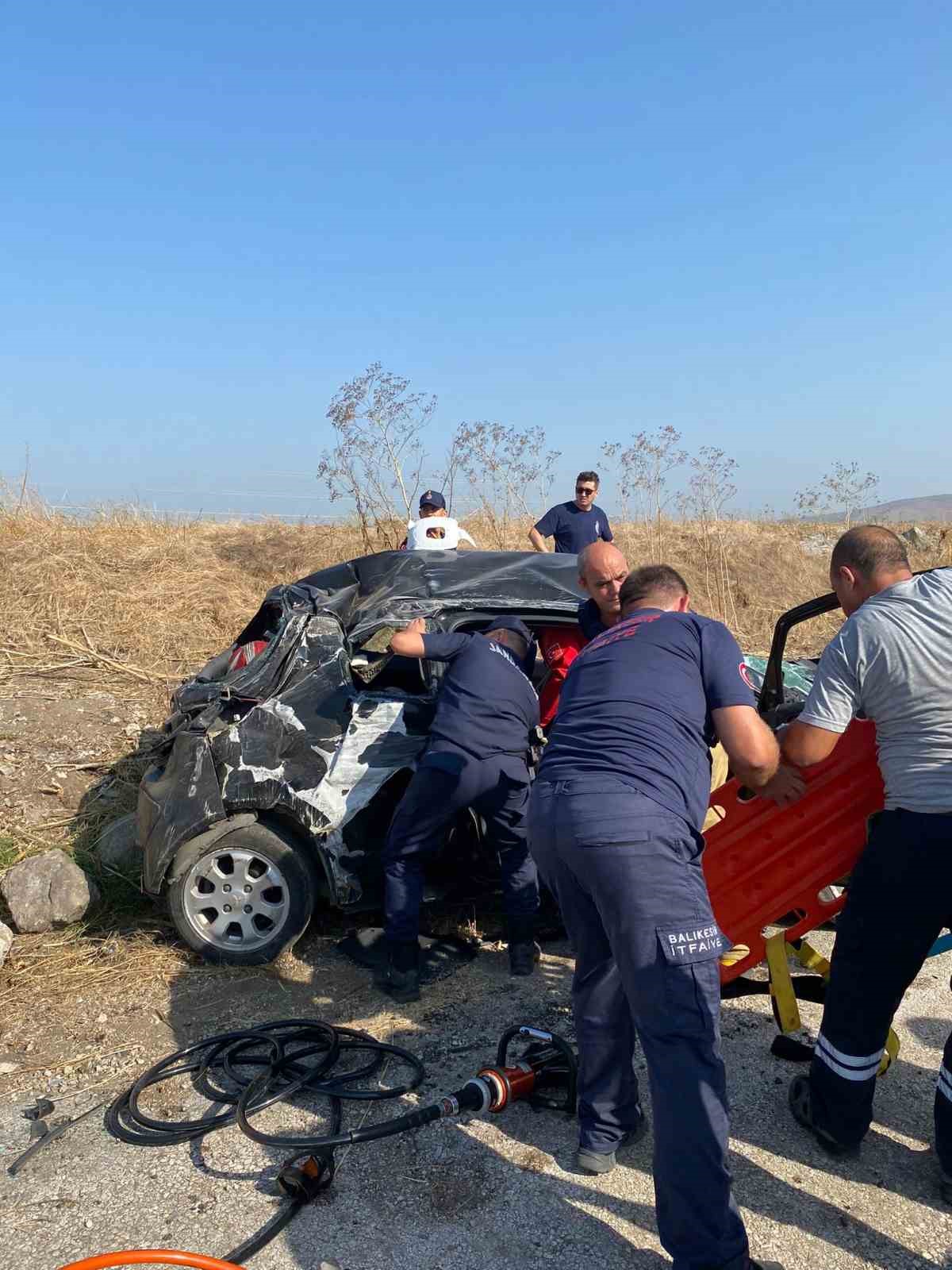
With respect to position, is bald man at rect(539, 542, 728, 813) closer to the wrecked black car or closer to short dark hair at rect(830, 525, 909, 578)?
the wrecked black car

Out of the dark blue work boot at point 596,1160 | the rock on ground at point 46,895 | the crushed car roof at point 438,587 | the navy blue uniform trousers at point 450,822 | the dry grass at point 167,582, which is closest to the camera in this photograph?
the dark blue work boot at point 596,1160

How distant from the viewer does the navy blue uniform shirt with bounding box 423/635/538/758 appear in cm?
395

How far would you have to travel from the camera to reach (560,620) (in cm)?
449

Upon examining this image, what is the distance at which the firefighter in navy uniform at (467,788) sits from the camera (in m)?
3.92

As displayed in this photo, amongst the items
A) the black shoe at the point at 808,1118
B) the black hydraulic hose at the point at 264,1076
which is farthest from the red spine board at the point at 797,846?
the black hydraulic hose at the point at 264,1076

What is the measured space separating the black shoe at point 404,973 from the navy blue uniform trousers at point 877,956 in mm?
1657

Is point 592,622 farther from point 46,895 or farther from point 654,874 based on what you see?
point 46,895

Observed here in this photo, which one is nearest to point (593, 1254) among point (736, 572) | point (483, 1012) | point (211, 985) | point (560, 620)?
point (483, 1012)

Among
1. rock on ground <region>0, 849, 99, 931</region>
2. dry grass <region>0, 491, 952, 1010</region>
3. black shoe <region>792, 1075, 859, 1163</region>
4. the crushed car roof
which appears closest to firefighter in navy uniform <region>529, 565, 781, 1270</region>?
black shoe <region>792, 1075, 859, 1163</region>

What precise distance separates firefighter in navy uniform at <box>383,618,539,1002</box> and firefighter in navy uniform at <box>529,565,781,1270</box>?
1.10 m

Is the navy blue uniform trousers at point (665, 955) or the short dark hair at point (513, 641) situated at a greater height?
the short dark hair at point (513, 641)

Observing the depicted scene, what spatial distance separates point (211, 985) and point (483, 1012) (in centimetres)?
122

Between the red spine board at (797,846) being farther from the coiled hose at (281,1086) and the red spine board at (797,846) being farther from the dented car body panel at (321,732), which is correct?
the dented car body panel at (321,732)

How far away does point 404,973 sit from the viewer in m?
3.99
